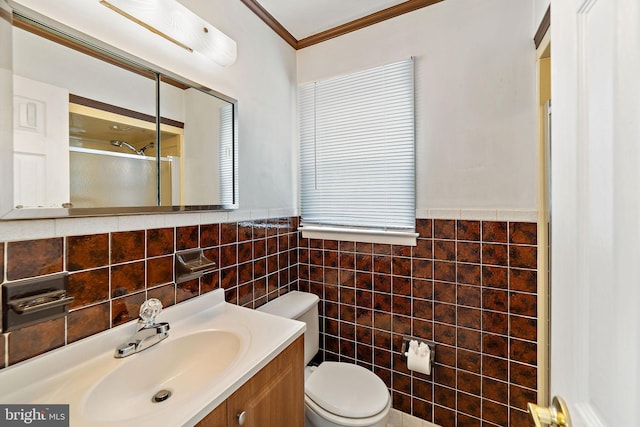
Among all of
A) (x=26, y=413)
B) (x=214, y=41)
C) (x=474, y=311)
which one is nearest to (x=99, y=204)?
(x=26, y=413)

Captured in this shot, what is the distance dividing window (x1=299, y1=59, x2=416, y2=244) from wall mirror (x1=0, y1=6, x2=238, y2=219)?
0.76m

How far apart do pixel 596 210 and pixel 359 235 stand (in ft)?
4.26

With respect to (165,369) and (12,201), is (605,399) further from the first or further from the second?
(12,201)

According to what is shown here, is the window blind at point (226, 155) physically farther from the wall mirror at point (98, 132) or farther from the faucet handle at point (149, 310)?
the faucet handle at point (149, 310)

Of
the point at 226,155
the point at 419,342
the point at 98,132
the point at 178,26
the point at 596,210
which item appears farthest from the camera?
the point at 419,342

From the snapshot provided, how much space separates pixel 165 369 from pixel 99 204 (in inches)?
24.8

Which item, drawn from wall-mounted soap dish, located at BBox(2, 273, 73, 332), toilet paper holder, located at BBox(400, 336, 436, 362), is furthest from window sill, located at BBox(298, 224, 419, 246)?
wall-mounted soap dish, located at BBox(2, 273, 73, 332)

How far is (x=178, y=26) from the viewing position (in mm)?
1070

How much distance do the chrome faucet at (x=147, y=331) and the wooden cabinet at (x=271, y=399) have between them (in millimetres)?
400

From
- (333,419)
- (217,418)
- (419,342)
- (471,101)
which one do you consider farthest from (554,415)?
(471,101)

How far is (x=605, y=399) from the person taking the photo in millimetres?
396

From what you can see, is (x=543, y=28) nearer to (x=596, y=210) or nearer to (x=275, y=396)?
(x=596, y=210)

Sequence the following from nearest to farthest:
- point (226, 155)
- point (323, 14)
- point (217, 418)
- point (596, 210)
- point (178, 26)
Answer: point (596, 210) < point (217, 418) < point (178, 26) < point (226, 155) < point (323, 14)

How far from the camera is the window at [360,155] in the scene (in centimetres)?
158
